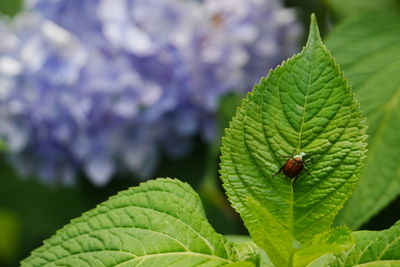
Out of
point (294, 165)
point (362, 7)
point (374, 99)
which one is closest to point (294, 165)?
point (294, 165)

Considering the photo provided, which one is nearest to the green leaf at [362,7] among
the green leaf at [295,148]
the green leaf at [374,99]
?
the green leaf at [374,99]

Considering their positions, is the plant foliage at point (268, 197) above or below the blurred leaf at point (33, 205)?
below

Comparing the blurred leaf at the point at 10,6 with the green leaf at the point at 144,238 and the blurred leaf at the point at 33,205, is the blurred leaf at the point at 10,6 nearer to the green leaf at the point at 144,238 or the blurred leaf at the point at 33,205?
the blurred leaf at the point at 33,205

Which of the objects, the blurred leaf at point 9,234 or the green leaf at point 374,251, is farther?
the blurred leaf at point 9,234

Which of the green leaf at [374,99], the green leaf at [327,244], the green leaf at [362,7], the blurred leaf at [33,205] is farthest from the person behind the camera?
the blurred leaf at [33,205]

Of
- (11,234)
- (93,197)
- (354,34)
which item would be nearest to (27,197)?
(11,234)

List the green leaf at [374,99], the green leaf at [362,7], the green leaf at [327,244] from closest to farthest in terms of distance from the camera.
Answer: the green leaf at [327,244]
the green leaf at [374,99]
the green leaf at [362,7]

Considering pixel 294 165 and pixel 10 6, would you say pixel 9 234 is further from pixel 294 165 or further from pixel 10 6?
pixel 294 165
